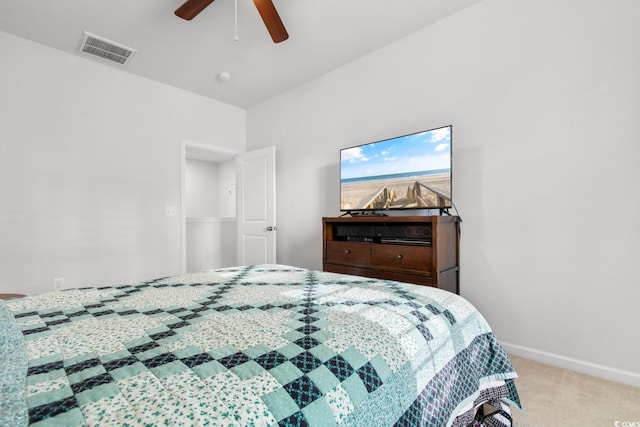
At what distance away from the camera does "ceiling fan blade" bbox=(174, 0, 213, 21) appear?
2.05m

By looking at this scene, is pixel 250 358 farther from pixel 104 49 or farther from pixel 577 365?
pixel 104 49

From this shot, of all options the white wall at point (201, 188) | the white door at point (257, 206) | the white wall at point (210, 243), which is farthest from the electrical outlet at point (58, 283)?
the white wall at point (201, 188)

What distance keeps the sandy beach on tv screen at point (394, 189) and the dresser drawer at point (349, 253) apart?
1.41 ft

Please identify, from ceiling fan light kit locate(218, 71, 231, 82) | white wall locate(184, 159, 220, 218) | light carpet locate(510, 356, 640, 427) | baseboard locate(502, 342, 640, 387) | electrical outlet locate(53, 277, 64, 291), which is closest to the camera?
light carpet locate(510, 356, 640, 427)

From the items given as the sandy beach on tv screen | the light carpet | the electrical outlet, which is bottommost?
the light carpet

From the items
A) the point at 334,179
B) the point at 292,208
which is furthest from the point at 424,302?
the point at 292,208

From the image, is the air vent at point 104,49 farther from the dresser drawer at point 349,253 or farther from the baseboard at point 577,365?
the baseboard at point 577,365

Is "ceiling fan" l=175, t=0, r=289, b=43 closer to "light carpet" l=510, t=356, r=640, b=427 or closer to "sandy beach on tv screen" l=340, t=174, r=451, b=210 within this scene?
"sandy beach on tv screen" l=340, t=174, r=451, b=210

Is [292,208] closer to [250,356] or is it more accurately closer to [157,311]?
[157,311]

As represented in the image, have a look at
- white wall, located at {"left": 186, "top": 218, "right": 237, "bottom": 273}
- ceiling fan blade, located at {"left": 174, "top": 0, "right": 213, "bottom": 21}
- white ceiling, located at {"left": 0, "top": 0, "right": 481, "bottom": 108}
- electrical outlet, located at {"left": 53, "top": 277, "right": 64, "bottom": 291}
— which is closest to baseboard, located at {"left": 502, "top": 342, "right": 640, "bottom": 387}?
white ceiling, located at {"left": 0, "top": 0, "right": 481, "bottom": 108}

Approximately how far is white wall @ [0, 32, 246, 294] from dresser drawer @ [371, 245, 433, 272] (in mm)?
2630

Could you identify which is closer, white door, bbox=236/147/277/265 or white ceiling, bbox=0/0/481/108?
white ceiling, bbox=0/0/481/108

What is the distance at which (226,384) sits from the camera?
23.3 inches

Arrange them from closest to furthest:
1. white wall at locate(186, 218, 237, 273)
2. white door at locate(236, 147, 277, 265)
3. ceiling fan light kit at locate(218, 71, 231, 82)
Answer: ceiling fan light kit at locate(218, 71, 231, 82), white door at locate(236, 147, 277, 265), white wall at locate(186, 218, 237, 273)
